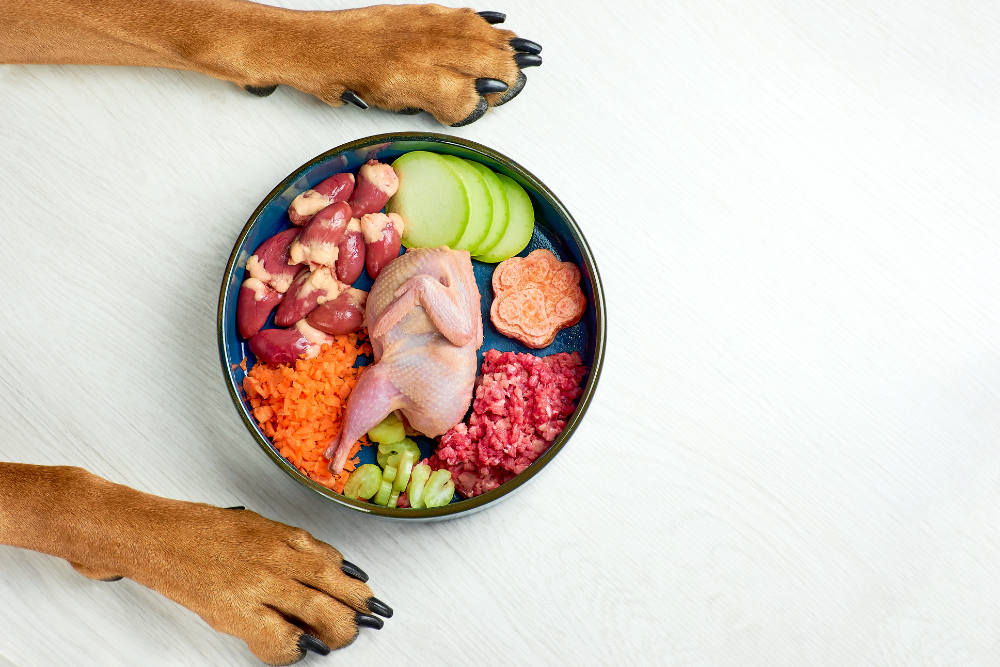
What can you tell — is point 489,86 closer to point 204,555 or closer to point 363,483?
point 363,483

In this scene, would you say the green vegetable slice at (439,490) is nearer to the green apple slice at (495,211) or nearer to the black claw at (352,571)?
the black claw at (352,571)

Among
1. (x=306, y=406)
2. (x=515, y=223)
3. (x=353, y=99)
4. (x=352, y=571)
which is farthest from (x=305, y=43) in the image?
(x=352, y=571)

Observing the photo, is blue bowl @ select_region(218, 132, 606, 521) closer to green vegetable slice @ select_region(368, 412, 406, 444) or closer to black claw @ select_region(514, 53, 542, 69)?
green vegetable slice @ select_region(368, 412, 406, 444)

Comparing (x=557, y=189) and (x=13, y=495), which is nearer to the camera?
(x=13, y=495)

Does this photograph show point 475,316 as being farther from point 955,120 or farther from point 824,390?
point 955,120

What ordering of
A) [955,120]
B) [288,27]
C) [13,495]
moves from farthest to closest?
[955,120], [288,27], [13,495]

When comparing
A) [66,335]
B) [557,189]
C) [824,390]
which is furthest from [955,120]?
[66,335]

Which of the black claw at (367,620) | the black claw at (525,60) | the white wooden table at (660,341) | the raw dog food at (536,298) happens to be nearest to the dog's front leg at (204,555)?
the black claw at (367,620)
